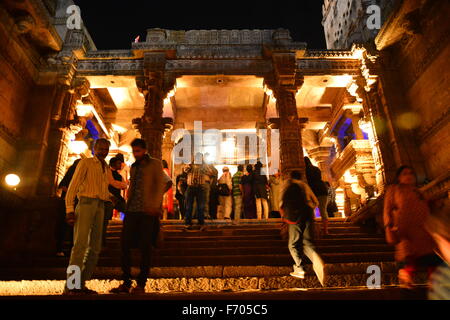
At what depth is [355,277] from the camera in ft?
15.6

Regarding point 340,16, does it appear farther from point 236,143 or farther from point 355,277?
point 355,277

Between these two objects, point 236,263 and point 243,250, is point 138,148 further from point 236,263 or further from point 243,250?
point 243,250

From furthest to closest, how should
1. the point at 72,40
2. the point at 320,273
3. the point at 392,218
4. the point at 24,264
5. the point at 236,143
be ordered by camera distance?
the point at 236,143 → the point at 72,40 → the point at 24,264 → the point at 320,273 → the point at 392,218

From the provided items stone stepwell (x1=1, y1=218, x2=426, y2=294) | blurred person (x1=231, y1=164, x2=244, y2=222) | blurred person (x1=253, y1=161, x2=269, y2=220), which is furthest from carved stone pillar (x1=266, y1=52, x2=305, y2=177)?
stone stepwell (x1=1, y1=218, x2=426, y2=294)

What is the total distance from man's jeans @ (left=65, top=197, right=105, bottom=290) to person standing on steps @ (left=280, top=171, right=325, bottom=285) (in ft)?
8.99

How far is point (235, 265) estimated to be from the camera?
4.98m

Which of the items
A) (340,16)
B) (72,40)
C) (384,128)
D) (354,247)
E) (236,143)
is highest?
(340,16)

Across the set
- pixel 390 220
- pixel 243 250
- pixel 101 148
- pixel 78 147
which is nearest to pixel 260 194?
pixel 243 250

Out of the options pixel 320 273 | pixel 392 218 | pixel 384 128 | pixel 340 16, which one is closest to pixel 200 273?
pixel 320 273

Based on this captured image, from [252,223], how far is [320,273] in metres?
3.95

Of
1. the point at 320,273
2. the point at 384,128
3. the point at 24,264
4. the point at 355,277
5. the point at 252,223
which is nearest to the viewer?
the point at 320,273

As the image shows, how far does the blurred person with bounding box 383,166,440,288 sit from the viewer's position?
130 inches

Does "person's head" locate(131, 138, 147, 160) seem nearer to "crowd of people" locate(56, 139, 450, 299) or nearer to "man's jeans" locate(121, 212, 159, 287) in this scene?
"crowd of people" locate(56, 139, 450, 299)

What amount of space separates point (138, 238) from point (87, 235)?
0.58 metres
